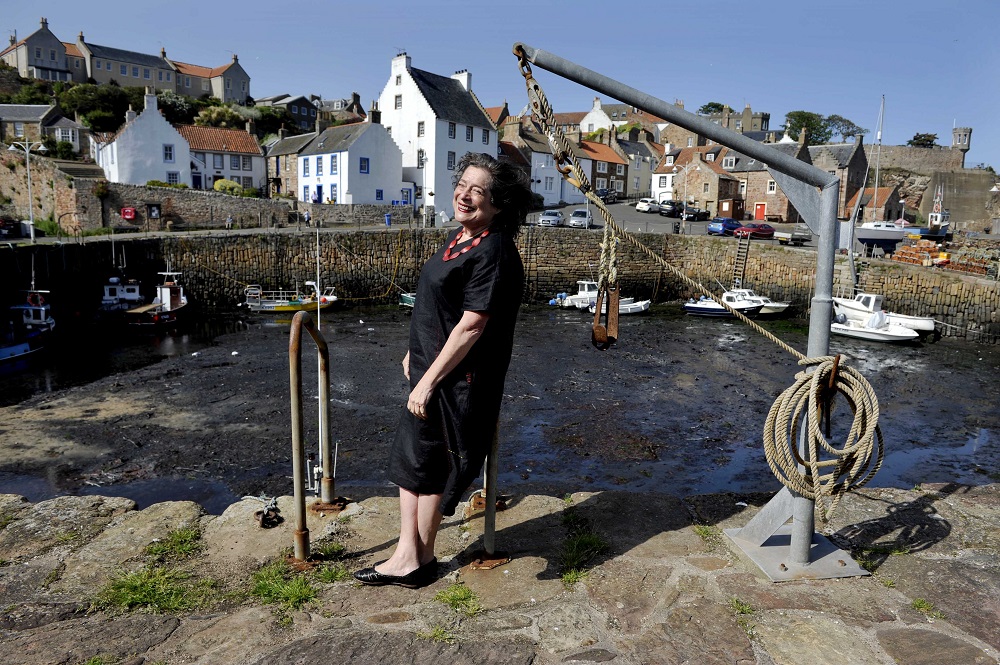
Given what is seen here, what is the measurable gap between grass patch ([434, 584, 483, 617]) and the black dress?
1.23ft

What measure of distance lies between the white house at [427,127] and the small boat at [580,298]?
15842 mm

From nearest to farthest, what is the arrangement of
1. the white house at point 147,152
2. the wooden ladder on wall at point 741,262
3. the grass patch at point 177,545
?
1. the grass patch at point 177,545
2. the wooden ladder on wall at point 741,262
3. the white house at point 147,152

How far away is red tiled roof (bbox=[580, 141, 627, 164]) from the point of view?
197ft

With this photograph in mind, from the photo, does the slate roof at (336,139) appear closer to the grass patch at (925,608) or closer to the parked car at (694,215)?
the parked car at (694,215)

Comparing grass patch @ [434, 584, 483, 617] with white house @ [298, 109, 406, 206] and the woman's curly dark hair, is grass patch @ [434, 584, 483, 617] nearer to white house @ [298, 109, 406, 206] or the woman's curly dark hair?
the woman's curly dark hair

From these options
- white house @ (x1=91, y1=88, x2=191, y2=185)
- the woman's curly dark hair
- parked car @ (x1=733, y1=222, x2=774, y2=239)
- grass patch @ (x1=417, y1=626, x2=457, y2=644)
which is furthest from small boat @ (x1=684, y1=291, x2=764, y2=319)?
white house @ (x1=91, y1=88, x2=191, y2=185)

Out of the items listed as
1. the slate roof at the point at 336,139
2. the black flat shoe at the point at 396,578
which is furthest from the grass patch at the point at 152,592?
the slate roof at the point at 336,139

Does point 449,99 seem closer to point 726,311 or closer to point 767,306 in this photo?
point 726,311

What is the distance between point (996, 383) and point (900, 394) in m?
3.75

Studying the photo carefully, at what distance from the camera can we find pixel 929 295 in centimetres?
2738

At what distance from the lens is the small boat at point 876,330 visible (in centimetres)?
2412

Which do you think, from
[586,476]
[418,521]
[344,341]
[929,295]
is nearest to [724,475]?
[586,476]

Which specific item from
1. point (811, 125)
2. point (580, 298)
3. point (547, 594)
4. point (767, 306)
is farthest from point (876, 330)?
point (811, 125)

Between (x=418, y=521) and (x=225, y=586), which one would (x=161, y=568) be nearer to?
(x=225, y=586)
